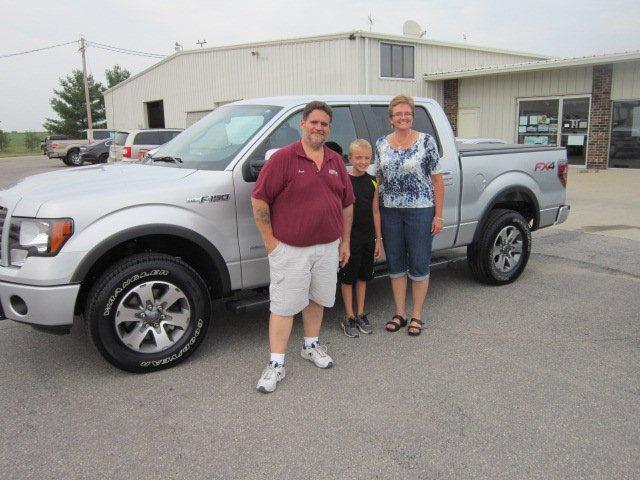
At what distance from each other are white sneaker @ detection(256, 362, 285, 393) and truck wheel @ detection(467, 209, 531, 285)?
106 inches

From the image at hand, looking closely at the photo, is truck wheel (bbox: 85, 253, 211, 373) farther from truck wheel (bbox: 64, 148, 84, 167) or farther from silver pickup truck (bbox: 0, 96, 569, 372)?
truck wheel (bbox: 64, 148, 84, 167)

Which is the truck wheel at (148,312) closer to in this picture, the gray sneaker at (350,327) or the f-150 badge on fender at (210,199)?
the f-150 badge on fender at (210,199)

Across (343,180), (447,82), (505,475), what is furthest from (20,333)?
(447,82)

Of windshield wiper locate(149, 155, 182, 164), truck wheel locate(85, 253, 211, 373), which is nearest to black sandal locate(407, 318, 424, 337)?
truck wheel locate(85, 253, 211, 373)

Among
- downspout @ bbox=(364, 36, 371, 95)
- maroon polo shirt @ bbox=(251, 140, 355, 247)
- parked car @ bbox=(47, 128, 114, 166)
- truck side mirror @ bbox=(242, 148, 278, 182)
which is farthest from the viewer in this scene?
parked car @ bbox=(47, 128, 114, 166)

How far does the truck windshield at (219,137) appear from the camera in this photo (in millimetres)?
4008

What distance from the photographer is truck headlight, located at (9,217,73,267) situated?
326 cm

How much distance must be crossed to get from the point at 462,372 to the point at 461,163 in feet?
7.06

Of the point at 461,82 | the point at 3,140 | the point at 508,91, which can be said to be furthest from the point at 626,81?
the point at 3,140

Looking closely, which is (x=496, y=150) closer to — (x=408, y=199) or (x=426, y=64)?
(x=408, y=199)

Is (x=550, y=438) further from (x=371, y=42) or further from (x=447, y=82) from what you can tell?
(x=447, y=82)

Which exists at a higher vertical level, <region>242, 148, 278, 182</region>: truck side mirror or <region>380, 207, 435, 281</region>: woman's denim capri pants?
<region>242, 148, 278, 182</region>: truck side mirror

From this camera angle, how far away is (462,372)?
369 cm

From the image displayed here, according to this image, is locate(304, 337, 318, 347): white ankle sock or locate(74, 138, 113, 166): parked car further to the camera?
locate(74, 138, 113, 166): parked car
